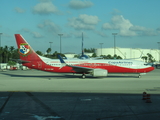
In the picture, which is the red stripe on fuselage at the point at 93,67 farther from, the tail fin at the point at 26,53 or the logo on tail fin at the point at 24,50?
the logo on tail fin at the point at 24,50

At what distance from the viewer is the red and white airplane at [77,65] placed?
38.7 metres

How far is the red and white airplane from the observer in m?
38.7

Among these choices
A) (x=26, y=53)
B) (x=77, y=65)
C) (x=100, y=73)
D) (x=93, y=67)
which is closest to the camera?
(x=100, y=73)

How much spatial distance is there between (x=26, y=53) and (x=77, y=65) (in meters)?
8.20

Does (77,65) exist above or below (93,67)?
above

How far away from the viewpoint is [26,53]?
129 ft

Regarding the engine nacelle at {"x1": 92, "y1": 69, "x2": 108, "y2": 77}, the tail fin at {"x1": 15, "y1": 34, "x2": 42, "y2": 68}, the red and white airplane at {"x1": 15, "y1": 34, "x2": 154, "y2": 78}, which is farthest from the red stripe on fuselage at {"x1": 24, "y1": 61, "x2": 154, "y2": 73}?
the engine nacelle at {"x1": 92, "y1": 69, "x2": 108, "y2": 77}

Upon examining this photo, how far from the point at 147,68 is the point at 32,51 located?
18087 millimetres

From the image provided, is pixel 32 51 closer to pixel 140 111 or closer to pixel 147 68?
pixel 147 68

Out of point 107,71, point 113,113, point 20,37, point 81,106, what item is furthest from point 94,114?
point 20,37

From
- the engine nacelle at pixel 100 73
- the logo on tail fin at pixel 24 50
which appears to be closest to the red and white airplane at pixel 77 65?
the logo on tail fin at pixel 24 50

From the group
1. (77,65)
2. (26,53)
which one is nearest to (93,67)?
(77,65)

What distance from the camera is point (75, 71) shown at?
3922cm

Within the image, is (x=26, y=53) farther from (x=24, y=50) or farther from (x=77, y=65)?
(x=77, y=65)
